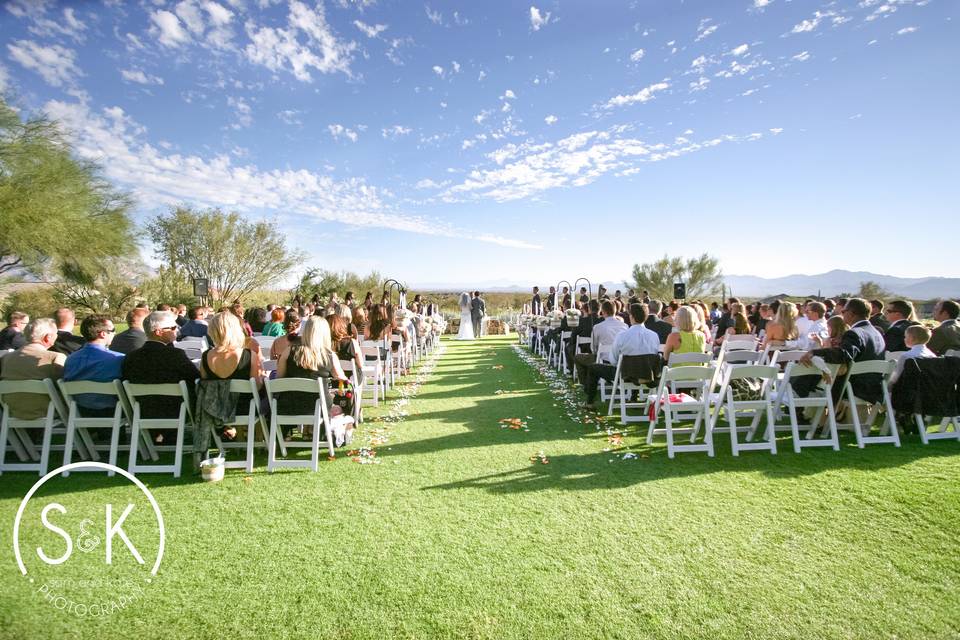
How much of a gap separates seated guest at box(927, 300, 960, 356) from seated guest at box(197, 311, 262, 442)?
7.77 meters

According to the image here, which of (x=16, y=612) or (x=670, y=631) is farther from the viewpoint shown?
(x=16, y=612)

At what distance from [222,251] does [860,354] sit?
27.8 metres

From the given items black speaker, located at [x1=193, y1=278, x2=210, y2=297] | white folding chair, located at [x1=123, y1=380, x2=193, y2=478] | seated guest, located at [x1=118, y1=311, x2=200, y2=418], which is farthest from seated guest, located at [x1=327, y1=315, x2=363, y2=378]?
black speaker, located at [x1=193, y1=278, x2=210, y2=297]

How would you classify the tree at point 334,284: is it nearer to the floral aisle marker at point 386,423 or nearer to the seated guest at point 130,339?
the floral aisle marker at point 386,423

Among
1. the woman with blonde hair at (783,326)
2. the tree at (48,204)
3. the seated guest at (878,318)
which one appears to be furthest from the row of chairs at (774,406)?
the tree at (48,204)

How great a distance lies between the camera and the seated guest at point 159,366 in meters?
4.39

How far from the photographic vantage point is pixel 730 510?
355 centimetres

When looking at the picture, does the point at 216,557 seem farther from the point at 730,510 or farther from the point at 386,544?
the point at 730,510

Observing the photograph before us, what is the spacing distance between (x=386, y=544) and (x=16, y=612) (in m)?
1.98

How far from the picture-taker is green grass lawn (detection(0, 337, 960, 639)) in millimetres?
2383

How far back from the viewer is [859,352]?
5000 millimetres

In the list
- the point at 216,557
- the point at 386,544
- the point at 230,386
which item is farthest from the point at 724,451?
the point at 230,386

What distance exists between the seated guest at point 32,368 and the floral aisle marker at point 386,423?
304 centimetres

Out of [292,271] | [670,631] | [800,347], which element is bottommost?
[670,631]
